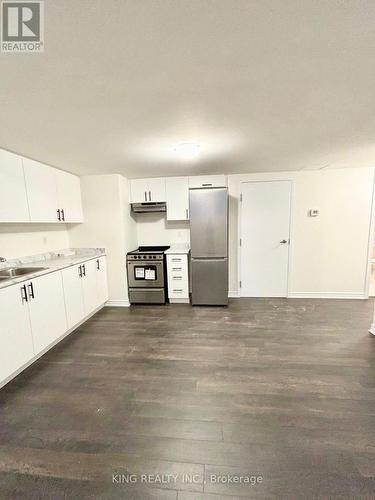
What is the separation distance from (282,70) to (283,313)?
3059 millimetres

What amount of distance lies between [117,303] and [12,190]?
2.29 meters

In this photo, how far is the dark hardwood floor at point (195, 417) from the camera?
4.00 feet

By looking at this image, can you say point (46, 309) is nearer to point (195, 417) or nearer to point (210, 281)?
point (195, 417)

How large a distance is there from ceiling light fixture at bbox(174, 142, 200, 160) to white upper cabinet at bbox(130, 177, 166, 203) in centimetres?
128

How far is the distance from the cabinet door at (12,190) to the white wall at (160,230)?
1997 mm

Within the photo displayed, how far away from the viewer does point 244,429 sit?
1.51 m

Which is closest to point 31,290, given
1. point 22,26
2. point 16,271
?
point 16,271

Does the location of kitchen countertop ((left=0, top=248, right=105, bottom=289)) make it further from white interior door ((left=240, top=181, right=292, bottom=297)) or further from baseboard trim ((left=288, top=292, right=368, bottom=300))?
baseboard trim ((left=288, top=292, right=368, bottom=300))

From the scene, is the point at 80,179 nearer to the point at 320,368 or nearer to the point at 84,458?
the point at 84,458

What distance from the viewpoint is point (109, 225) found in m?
3.72

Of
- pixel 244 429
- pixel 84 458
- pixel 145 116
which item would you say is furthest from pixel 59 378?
pixel 145 116

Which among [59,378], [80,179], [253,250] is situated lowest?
[59,378]

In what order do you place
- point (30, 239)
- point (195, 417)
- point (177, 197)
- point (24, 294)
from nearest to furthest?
1. point (195, 417)
2. point (24, 294)
3. point (30, 239)
4. point (177, 197)

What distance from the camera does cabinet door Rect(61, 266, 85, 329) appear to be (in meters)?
2.75
